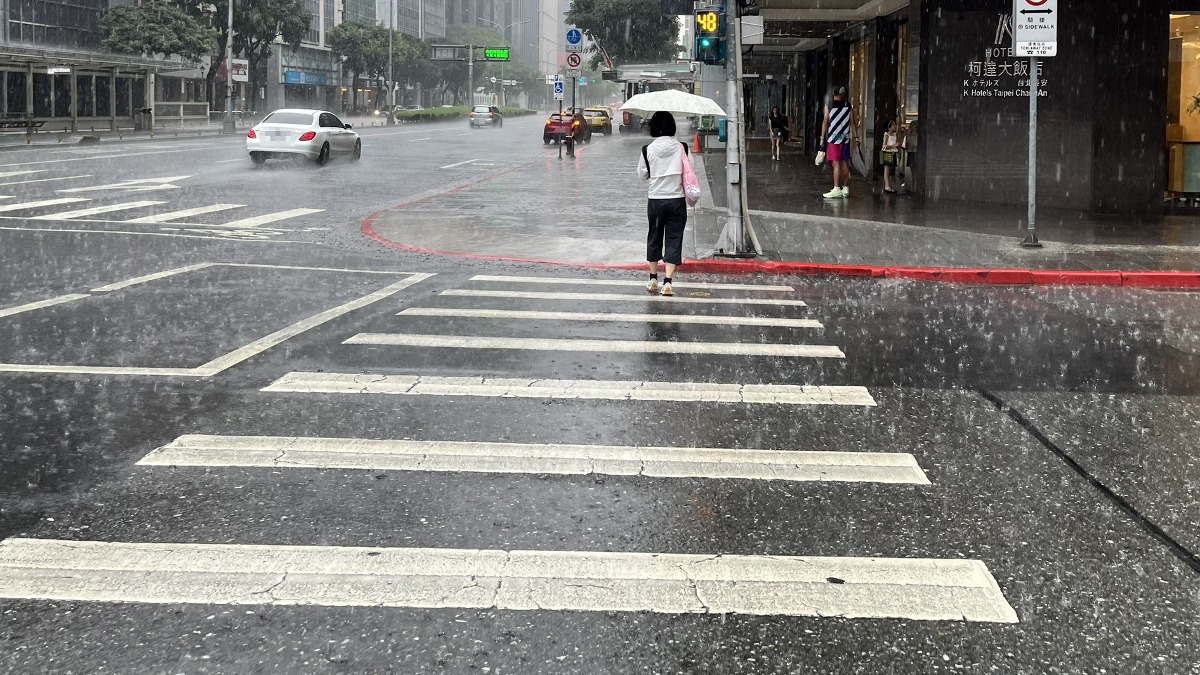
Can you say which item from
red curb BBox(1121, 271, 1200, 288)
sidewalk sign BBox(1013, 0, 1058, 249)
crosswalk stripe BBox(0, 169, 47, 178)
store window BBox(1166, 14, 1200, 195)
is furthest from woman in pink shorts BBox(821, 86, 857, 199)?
crosswalk stripe BBox(0, 169, 47, 178)

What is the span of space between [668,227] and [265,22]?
220ft

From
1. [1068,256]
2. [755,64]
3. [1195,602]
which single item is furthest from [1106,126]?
[755,64]

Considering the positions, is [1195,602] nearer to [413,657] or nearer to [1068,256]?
[413,657]

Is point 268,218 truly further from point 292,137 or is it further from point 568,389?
point 292,137

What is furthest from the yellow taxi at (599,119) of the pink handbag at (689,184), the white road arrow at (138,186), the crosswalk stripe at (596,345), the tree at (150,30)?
the crosswalk stripe at (596,345)

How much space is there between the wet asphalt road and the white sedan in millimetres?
17698

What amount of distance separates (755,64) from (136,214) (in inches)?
1434

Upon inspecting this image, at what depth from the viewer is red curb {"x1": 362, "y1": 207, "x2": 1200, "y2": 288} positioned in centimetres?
1277

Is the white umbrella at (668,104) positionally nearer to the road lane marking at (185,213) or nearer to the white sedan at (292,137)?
the road lane marking at (185,213)

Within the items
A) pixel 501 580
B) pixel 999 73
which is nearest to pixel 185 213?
pixel 999 73

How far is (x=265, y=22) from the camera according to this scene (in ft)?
238

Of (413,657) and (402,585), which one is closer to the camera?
(413,657)

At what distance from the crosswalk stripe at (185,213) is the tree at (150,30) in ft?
152

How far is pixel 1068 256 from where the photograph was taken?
1413 cm
